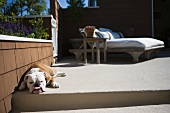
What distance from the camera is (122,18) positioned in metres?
6.39

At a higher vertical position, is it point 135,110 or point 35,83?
point 35,83

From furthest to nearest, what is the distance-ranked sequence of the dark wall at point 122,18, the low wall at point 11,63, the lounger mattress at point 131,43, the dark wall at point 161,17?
the dark wall at point 161,17 → the dark wall at point 122,18 → the lounger mattress at point 131,43 → the low wall at point 11,63

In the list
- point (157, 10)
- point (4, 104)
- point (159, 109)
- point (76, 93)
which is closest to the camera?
point (4, 104)

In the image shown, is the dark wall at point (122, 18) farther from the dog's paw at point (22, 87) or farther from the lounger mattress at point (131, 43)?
the dog's paw at point (22, 87)

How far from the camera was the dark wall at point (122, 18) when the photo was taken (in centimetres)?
632

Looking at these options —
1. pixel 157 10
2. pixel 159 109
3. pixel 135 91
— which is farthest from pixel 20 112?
pixel 157 10

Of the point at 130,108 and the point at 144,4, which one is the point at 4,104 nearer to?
the point at 130,108

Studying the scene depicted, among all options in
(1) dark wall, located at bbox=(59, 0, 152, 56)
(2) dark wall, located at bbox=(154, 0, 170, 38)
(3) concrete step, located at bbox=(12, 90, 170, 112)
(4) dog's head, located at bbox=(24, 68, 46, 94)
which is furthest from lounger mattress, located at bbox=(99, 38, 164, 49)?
(2) dark wall, located at bbox=(154, 0, 170, 38)

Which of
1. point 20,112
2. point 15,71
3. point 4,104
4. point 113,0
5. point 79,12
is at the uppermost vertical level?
point 113,0

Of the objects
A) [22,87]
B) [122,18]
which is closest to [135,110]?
[22,87]

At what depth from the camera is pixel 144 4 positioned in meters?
6.41

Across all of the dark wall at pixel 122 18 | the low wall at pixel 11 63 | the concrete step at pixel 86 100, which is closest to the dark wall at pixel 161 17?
the dark wall at pixel 122 18

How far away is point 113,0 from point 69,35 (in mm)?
1920

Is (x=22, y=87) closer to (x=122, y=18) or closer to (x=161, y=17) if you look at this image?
(x=122, y=18)
